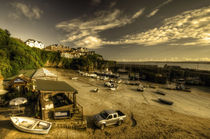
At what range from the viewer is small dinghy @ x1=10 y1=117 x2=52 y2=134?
7969 millimetres

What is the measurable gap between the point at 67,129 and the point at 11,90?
48.4 ft

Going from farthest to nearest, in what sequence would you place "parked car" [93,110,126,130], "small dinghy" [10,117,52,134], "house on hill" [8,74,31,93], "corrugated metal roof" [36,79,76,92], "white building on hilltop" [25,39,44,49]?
"white building on hilltop" [25,39,44,49]
"house on hill" [8,74,31,93]
"parked car" [93,110,126,130]
"corrugated metal roof" [36,79,76,92]
"small dinghy" [10,117,52,134]

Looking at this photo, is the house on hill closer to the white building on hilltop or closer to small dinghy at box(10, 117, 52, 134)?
small dinghy at box(10, 117, 52, 134)

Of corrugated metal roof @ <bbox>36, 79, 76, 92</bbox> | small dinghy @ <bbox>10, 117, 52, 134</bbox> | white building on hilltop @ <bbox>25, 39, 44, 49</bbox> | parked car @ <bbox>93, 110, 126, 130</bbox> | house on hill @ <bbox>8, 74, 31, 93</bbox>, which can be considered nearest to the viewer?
small dinghy @ <bbox>10, 117, 52, 134</bbox>

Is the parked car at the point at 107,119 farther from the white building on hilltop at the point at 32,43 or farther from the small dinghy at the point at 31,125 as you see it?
the white building on hilltop at the point at 32,43

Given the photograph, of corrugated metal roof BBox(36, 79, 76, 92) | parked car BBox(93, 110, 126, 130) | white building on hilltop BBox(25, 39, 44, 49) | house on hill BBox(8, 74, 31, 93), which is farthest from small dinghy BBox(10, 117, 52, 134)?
white building on hilltop BBox(25, 39, 44, 49)

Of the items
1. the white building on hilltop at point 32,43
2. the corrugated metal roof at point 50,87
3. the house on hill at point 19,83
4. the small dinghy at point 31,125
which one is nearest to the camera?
the small dinghy at point 31,125

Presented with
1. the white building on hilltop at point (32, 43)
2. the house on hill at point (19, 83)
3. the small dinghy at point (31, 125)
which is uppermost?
the white building on hilltop at point (32, 43)

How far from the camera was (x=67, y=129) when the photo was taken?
31.8 ft

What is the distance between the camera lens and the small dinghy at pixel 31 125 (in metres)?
7.97

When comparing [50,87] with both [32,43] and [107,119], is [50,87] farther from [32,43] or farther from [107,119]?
[32,43]

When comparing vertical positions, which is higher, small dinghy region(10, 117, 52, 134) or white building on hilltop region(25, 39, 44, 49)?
white building on hilltop region(25, 39, 44, 49)

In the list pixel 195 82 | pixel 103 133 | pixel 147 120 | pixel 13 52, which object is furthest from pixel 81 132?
pixel 195 82

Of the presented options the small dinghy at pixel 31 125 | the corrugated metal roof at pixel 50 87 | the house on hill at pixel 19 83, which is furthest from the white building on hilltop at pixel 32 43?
the small dinghy at pixel 31 125
